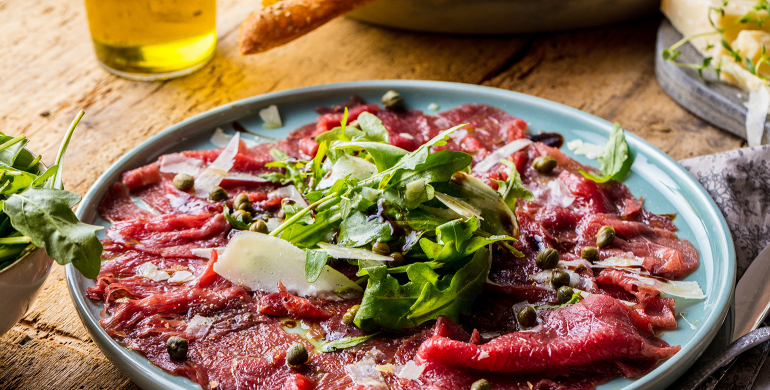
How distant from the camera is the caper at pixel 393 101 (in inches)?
136

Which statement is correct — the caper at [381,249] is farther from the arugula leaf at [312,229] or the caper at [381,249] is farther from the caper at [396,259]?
the arugula leaf at [312,229]

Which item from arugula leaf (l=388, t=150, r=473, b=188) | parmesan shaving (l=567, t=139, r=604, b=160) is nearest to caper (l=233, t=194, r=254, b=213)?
arugula leaf (l=388, t=150, r=473, b=188)

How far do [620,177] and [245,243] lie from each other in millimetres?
1689

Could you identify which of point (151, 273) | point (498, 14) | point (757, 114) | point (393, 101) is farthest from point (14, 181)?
point (757, 114)

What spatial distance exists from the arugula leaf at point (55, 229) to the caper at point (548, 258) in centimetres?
148

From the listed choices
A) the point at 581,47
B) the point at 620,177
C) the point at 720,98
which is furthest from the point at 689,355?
the point at 581,47

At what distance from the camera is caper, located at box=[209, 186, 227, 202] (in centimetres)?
287

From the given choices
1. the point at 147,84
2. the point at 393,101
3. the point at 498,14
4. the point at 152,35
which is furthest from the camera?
the point at 498,14

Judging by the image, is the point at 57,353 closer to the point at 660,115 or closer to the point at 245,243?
the point at 245,243

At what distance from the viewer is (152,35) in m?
3.64

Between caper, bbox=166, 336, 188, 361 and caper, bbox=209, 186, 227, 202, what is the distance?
88 cm

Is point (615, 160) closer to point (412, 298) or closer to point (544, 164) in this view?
point (544, 164)

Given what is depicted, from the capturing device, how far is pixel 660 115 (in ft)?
12.4

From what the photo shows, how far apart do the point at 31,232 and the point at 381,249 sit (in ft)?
3.49
